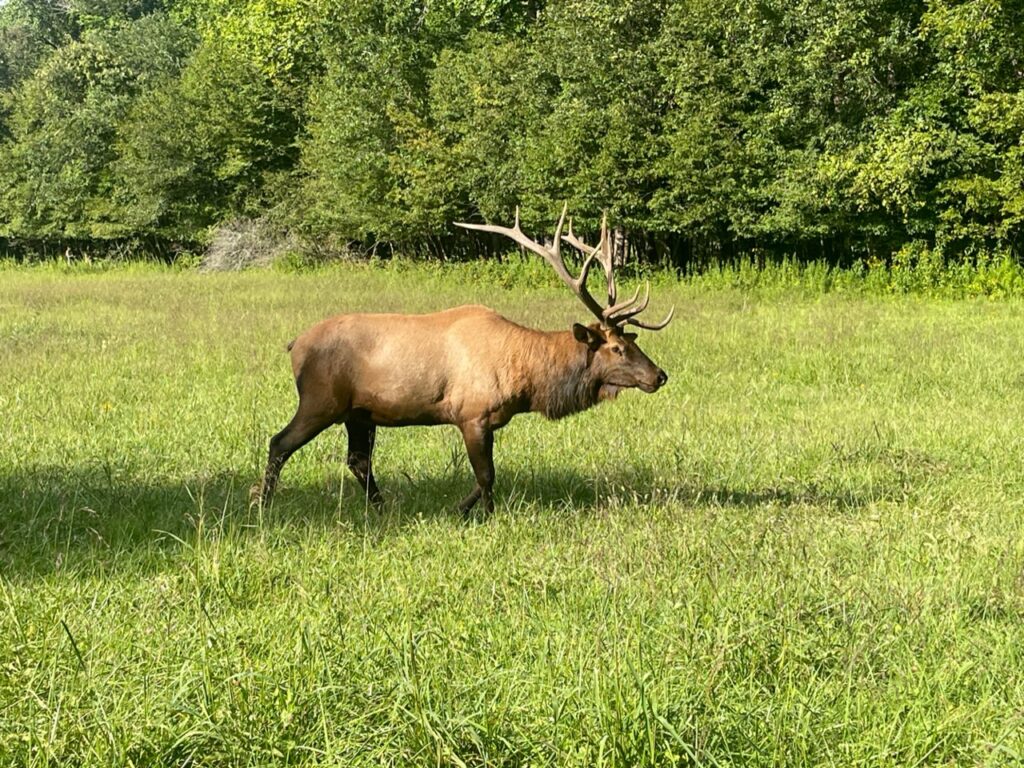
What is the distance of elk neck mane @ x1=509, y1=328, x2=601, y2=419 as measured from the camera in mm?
6449

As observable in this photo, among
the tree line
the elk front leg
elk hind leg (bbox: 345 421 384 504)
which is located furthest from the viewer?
the tree line

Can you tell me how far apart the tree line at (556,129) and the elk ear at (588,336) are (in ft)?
52.2

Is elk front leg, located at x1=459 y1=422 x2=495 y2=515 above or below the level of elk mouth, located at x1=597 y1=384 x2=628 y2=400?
below

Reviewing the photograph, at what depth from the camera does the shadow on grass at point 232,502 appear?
198 inches

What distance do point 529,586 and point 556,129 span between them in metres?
22.6

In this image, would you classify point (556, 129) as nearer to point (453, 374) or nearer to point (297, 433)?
point (453, 374)

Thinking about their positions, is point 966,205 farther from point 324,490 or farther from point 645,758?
point 645,758

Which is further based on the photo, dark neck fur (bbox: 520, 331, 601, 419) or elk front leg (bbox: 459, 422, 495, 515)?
dark neck fur (bbox: 520, 331, 601, 419)

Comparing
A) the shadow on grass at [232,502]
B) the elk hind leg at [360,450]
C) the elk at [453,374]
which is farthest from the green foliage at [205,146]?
the elk at [453,374]

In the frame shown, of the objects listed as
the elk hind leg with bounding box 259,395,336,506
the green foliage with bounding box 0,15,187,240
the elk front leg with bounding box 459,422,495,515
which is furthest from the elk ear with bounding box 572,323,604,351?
the green foliage with bounding box 0,15,187,240

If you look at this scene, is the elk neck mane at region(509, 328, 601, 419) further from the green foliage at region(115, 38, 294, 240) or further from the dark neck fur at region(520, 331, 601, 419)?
the green foliage at region(115, 38, 294, 240)

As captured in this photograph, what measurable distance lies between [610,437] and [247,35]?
3679cm

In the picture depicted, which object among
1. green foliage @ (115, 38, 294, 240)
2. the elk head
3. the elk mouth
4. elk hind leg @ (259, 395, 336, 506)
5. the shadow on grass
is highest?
green foliage @ (115, 38, 294, 240)

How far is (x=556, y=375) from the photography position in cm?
651
